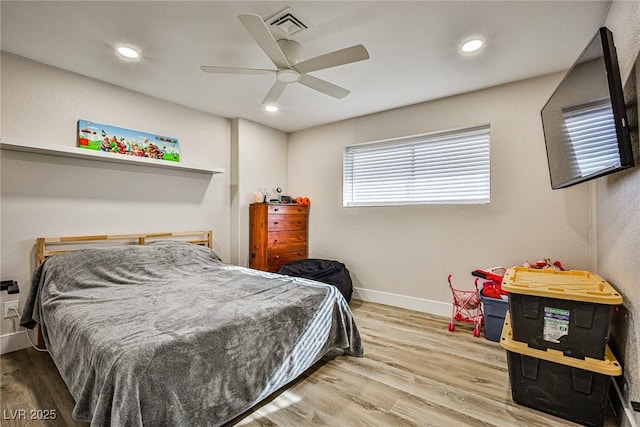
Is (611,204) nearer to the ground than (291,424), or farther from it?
farther from it

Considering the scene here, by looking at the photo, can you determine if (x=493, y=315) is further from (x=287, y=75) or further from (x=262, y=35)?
(x=262, y=35)

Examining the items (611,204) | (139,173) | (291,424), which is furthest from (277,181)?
(611,204)

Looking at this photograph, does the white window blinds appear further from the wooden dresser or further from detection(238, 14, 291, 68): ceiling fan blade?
the wooden dresser

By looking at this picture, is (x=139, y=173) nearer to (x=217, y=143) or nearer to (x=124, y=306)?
(x=217, y=143)

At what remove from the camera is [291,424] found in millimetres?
1576

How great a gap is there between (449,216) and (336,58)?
84.3 inches

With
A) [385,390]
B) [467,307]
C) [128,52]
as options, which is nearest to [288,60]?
[128,52]

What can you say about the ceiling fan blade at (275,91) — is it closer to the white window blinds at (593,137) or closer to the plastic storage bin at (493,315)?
the white window blinds at (593,137)

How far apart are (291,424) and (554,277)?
1859 mm

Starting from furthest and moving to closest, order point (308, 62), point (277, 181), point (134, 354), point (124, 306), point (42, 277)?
point (277, 181), point (42, 277), point (308, 62), point (124, 306), point (134, 354)

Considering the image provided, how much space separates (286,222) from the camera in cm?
405

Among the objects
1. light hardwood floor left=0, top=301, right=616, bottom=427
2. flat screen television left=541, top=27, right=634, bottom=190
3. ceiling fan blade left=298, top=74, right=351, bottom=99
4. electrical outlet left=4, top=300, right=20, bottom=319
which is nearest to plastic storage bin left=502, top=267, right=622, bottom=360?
light hardwood floor left=0, top=301, right=616, bottom=427

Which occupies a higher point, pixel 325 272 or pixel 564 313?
pixel 564 313

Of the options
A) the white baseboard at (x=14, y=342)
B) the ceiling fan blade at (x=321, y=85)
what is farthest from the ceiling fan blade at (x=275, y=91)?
the white baseboard at (x=14, y=342)
